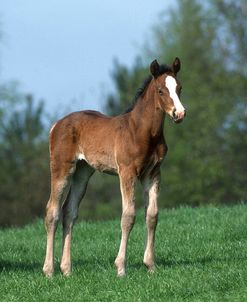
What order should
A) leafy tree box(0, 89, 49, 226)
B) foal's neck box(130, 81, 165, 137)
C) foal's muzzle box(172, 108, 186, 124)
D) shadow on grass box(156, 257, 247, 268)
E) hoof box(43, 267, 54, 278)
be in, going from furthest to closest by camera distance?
1. leafy tree box(0, 89, 49, 226)
2. hoof box(43, 267, 54, 278)
3. shadow on grass box(156, 257, 247, 268)
4. foal's neck box(130, 81, 165, 137)
5. foal's muzzle box(172, 108, 186, 124)

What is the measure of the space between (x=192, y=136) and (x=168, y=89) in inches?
1317

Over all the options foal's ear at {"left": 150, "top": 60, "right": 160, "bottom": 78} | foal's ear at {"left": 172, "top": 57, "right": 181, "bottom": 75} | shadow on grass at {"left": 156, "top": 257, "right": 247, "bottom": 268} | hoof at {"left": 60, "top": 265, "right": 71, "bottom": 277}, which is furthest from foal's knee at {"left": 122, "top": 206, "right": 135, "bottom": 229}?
foal's ear at {"left": 172, "top": 57, "right": 181, "bottom": 75}

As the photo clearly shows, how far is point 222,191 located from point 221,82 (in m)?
5.04

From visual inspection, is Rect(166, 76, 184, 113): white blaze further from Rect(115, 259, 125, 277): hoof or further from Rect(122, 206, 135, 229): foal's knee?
Rect(115, 259, 125, 277): hoof

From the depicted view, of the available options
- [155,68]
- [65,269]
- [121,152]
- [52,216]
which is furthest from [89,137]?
[65,269]

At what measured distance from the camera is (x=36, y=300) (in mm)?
10023

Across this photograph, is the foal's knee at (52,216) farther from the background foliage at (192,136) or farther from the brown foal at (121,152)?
the background foliage at (192,136)

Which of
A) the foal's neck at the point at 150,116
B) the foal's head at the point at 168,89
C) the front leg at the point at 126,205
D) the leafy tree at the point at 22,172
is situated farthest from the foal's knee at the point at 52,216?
the leafy tree at the point at 22,172

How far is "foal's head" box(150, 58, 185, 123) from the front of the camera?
426 inches

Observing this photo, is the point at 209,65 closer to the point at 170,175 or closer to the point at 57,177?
the point at 170,175

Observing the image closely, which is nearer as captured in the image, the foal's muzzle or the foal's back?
the foal's muzzle

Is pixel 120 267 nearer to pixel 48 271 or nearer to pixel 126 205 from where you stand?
pixel 126 205

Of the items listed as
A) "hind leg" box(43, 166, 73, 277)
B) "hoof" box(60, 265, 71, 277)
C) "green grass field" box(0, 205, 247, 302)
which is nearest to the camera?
"green grass field" box(0, 205, 247, 302)

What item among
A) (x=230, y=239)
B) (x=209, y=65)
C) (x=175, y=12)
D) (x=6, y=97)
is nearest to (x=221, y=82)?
(x=209, y=65)
